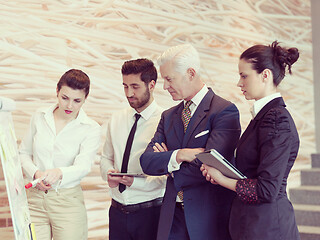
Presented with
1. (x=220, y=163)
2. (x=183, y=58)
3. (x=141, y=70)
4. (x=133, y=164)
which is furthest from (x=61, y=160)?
(x=220, y=163)

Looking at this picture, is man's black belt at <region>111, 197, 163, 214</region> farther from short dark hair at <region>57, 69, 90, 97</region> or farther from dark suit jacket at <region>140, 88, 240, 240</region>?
short dark hair at <region>57, 69, 90, 97</region>

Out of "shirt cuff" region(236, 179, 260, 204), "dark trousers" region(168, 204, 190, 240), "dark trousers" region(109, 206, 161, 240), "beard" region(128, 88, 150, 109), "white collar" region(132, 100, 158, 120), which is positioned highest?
"beard" region(128, 88, 150, 109)

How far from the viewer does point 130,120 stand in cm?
314

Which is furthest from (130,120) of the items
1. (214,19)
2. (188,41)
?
(214,19)

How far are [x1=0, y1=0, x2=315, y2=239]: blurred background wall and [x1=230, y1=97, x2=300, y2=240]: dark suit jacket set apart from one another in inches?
98.7

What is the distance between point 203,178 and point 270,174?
45 cm

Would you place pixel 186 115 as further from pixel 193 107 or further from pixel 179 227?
pixel 179 227

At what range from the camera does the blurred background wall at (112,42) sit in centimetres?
413

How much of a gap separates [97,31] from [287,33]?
10.5 feet

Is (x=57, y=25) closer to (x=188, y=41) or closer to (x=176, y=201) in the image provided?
(x=188, y=41)

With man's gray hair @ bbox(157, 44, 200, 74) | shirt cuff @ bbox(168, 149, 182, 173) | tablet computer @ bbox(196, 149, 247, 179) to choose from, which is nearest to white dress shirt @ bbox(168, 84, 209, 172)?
shirt cuff @ bbox(168, 149, 182, 173)

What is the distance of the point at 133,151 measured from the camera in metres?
3.01

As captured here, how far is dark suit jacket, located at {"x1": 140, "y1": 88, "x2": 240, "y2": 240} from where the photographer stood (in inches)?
95.7

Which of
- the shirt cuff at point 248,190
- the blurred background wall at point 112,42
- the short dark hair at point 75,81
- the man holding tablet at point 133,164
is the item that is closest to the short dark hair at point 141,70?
the man holding tablet at point 133,164
